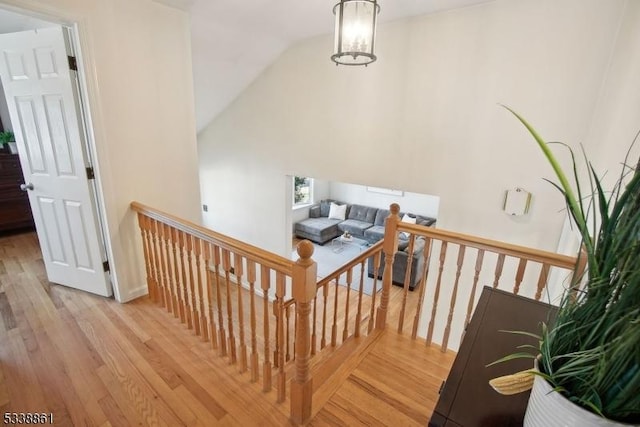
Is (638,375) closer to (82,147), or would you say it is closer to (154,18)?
(82,147)

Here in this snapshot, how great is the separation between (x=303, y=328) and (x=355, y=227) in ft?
20.3

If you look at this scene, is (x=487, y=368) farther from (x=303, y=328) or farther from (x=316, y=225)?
(x=316, y=225)

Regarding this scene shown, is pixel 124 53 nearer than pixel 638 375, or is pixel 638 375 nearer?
pixel 638 375

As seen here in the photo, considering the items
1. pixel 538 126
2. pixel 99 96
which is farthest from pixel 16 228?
pixel 538 126

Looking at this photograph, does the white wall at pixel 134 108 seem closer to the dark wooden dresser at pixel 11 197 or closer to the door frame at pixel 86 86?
the door frame at pixel 86 86

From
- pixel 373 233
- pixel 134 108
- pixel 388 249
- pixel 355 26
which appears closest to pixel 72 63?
pixel 134 108

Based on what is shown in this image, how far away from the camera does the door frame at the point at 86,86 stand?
178 cm

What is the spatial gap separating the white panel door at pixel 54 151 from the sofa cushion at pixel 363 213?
6178 mm

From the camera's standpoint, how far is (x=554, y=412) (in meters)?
0.60

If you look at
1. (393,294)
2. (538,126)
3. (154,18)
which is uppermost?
(154,18)

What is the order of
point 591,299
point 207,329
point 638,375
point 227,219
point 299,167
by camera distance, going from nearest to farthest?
point 638,375
point 591,299
point 207,329
point 299,167
point 227,219

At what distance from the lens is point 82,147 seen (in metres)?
2.18

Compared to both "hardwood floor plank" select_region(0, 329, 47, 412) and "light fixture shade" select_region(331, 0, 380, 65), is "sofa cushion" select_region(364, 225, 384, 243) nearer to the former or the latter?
"light fixture shade" select_region(331, 0, 380, 65)

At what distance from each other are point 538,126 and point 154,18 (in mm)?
3228
